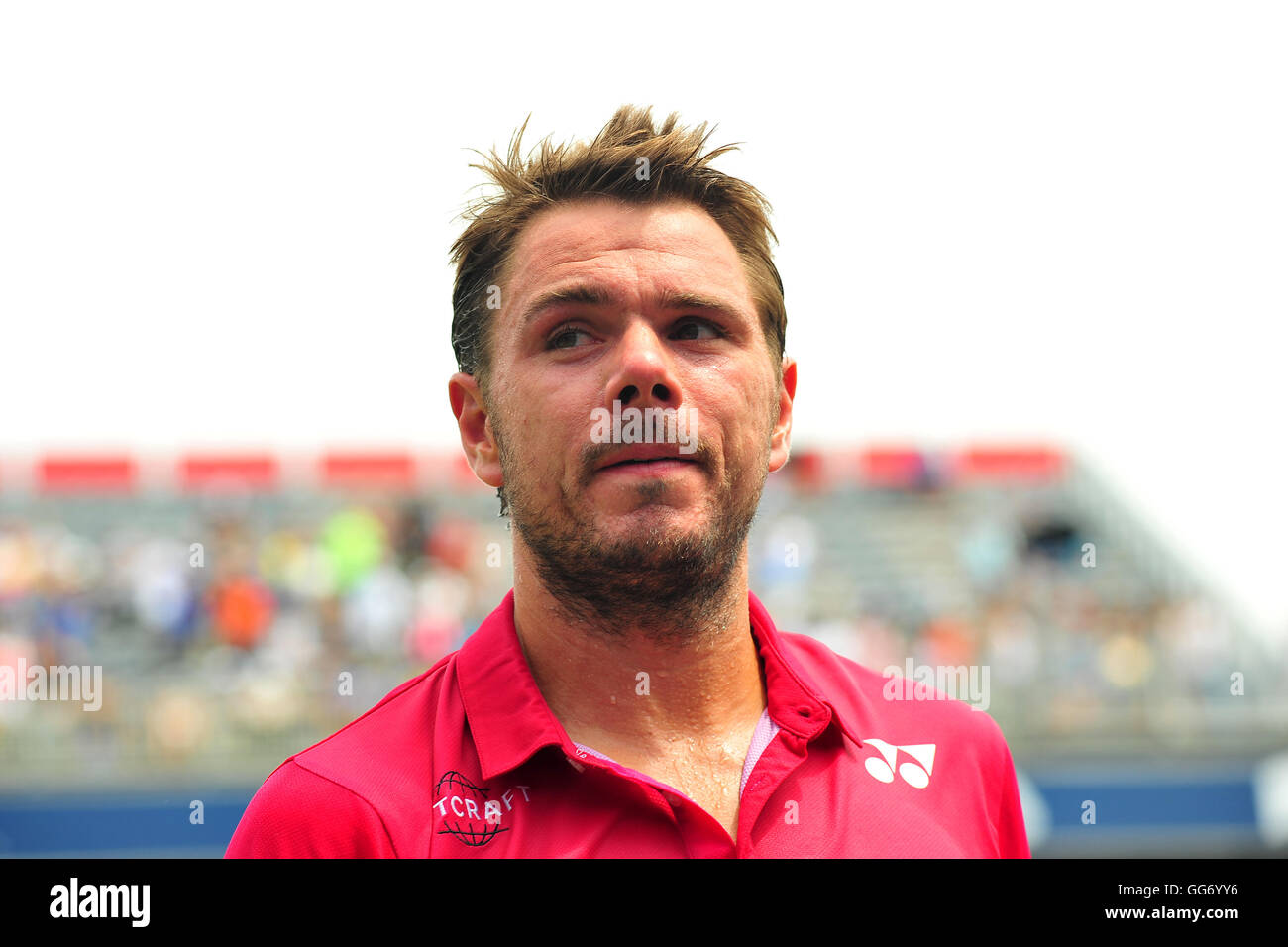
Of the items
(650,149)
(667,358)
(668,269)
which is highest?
(650,149)

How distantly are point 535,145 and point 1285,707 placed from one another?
10457 mm

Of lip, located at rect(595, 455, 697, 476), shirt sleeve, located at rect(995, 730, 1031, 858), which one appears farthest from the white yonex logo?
lip, located at rect(595, 455, 697, 476)

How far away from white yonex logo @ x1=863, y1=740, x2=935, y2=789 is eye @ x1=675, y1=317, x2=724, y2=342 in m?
0.97

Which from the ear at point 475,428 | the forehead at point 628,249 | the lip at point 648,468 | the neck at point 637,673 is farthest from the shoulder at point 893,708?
the forehead at point 628,249

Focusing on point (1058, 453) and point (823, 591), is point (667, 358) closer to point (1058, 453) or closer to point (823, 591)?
point (823, 591)

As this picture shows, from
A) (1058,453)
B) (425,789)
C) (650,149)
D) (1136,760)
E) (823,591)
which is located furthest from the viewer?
(1058,453)

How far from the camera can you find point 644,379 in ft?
7.25

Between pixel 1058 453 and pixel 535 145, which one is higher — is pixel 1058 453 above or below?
above

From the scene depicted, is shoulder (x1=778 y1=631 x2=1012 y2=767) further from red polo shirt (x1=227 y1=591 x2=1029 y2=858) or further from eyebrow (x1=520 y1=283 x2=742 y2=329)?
eyebrow (x1=520 y1=283 x2=742 y2=329)

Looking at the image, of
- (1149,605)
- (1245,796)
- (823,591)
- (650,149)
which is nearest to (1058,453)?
(1149,605)

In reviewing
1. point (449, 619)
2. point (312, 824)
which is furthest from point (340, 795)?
point (449, 619)

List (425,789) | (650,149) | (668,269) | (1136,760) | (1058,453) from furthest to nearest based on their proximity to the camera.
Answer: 1. (1058,453)
2. (1136,760)
3. (650,149)
4. (668,269)
5. (425,789)
